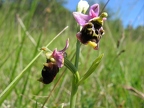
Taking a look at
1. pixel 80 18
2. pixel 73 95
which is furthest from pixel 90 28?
pixel 73 95

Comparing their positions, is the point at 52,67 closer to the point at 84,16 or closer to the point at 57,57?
the point at 57,57

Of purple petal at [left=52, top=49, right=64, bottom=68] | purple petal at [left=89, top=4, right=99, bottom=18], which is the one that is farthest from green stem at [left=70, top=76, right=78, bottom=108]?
purple petal at [left=89, top=4, right=99, bottom=18]

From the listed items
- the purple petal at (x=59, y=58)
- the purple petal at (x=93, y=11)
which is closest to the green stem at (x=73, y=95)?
the purple petal at (x=59, y=58)

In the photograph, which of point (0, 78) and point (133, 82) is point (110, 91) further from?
point (0, 78)

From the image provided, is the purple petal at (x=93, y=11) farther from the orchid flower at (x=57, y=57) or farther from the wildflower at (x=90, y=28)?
the orchid flower at (x=57, y=57)

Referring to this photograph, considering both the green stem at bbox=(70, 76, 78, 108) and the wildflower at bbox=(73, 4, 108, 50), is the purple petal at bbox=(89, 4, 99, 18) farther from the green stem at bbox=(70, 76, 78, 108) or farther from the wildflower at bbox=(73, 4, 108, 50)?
the green stem at bbox=(70, 76, 78, 108)

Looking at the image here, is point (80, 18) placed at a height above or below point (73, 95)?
above

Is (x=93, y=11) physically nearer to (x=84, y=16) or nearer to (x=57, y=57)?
(x=84, y=16)

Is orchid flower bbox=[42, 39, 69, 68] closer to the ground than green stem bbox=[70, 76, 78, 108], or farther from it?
farther from it

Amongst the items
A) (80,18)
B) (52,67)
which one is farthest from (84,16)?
(52,67)
